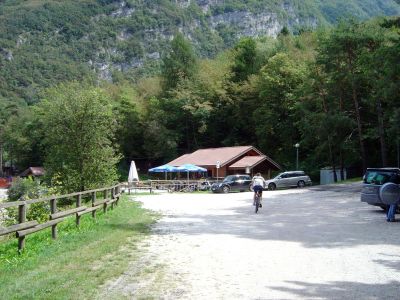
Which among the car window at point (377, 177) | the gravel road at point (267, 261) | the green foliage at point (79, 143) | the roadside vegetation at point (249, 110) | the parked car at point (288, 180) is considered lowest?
the gravel road at point (267, 261)

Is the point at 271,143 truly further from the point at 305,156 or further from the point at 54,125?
the point at 54,125

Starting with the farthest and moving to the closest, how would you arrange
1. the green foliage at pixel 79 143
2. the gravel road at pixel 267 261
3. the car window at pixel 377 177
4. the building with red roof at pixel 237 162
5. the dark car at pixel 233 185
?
1. the building with red roof at pixel 237 162
2. the dark car at pixel 233 185
3. the green foliage at pixel 79 143
4. the car window at pixel 377 177
5. the gravel road at pixel 267 261

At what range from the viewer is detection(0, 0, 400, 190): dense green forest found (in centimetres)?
2773

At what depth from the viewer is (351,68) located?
140 ft

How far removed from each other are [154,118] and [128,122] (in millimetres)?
6677

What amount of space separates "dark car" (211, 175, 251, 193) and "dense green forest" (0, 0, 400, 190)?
8.86 m

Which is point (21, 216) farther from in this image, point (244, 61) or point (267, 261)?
point (244, 61)

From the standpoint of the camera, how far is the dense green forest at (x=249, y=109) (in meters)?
27.7

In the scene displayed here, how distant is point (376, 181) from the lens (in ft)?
61.5

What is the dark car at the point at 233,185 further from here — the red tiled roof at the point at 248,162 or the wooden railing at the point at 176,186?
the red tiled roof at the point at 248,162

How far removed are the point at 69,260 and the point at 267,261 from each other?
3.89m

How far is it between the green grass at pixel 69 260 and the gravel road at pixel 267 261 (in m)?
0.38

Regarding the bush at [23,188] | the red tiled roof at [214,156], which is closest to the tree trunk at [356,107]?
the red tiled roof at [214,156]

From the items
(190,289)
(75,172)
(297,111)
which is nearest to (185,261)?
(190,289)
